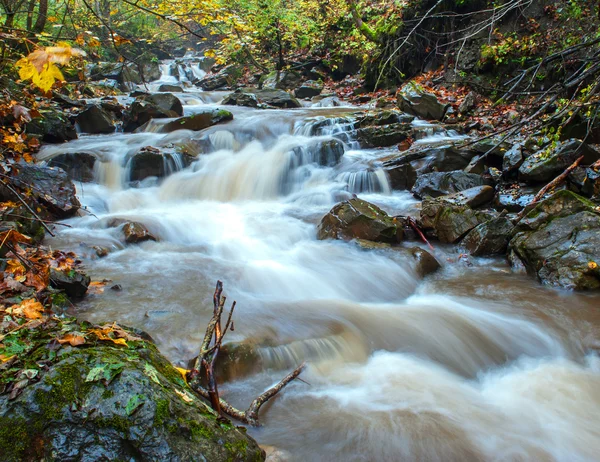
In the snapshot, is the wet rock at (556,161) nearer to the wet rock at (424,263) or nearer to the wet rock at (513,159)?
the wet rock at (513,159)

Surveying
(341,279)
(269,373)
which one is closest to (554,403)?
(269,373)

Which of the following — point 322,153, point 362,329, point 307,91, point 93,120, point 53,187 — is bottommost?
point 362,329

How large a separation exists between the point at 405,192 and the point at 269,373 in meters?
6.17

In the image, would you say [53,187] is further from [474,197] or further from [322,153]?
[474,197]

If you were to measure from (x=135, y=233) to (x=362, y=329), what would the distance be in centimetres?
394

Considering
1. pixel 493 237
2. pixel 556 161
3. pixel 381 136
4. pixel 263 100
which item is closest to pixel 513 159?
pixel 556 161

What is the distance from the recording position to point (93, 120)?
11.2 m

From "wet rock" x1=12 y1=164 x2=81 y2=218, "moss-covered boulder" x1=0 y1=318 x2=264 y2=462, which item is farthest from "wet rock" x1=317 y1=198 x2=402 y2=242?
"moss-covered boulder" x1=0 y1=318 x2=264 y2=462

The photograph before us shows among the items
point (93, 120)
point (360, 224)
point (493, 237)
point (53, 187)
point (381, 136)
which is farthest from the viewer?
point (93, 120)

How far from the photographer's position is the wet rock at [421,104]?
11.8 meters

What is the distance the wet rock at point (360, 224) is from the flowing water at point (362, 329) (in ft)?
0.88

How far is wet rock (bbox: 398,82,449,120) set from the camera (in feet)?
38.7

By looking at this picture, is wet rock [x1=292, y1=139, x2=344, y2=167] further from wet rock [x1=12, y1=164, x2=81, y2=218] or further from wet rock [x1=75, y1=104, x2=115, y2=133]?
wet rock [x1=75, y1=104, x2=115, y2=133]

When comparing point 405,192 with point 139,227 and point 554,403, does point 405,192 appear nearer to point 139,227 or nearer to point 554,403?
point 139,227
